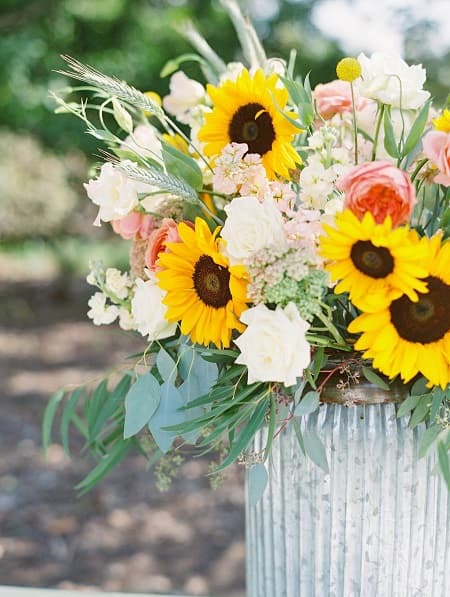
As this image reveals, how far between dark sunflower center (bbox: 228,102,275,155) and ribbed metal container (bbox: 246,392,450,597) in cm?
23

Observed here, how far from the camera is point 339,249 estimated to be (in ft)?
1.98

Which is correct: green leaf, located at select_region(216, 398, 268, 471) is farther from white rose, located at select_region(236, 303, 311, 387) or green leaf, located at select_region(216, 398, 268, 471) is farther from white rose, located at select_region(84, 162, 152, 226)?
white rose, located at select_region(84, 162, 152, 226)

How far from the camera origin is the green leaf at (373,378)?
687 mm

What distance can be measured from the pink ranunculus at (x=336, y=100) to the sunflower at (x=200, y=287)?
0.20 meters

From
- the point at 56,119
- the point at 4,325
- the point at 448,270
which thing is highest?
the point at 56,119

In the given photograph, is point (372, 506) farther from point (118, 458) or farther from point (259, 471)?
point (118, 458)

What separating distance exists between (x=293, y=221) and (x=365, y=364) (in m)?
0.14

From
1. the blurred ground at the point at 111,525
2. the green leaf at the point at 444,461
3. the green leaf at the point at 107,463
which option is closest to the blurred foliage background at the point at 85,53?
the blurred ground at the point at 111,525

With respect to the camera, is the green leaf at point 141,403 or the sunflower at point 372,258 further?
the green leaf at point 141,403

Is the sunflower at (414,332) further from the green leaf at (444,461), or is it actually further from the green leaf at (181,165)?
the green leaf at (181,165)

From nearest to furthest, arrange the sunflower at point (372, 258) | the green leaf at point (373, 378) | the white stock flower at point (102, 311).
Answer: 1. the sunflower at point (372, 258)
2. the green leaf at point (373, 378)
3. the white stock flower at point (102, 311)

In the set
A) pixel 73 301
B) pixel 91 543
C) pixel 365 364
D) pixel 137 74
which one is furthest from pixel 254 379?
pixel 73 301

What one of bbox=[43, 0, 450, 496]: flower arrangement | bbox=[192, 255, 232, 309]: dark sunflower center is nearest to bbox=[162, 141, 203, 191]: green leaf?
bbox=[43, 0, 450, 496]: flower arrangement

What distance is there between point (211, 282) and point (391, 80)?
0.77ft
